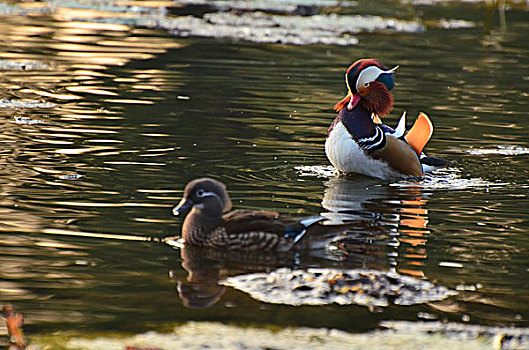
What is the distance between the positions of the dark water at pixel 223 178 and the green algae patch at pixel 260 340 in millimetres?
185

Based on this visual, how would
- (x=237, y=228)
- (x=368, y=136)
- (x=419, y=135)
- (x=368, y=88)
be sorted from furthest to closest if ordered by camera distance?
1. (x=419, y=135)
2. (x=368, y=88)
3. (x=368, y=136)
4. (x=237, y=228)

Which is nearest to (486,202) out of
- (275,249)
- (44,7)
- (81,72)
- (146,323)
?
(275,249)

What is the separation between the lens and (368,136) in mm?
10258

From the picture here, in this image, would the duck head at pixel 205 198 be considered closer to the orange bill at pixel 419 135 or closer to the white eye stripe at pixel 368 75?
the white eye stripe at pixel 368 75

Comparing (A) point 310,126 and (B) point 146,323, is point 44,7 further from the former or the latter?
(B) point 146,323

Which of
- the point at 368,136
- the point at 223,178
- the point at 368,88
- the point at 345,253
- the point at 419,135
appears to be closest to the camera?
the point at 345,253

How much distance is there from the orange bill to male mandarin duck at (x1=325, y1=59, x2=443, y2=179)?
6cm

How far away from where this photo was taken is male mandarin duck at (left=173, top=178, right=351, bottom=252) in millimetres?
7340

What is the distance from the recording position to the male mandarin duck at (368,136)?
1026cm

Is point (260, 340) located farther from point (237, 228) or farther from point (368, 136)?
point (368, 136)

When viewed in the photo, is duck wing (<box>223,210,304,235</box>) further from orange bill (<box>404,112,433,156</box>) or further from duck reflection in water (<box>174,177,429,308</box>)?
orange bill (<box>404,112,433,156</box>)

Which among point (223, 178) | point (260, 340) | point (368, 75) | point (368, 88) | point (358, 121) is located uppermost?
point (368, 75)

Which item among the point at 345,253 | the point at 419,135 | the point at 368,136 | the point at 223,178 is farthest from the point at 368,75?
the point at 345,253

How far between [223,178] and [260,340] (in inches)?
176
